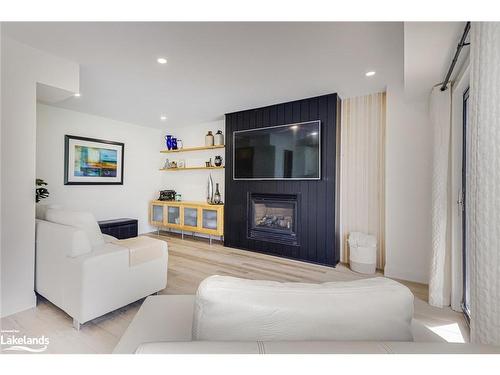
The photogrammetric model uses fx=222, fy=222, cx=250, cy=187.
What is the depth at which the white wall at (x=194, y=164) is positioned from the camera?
4.48 metres

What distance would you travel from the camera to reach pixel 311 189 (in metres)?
3.12

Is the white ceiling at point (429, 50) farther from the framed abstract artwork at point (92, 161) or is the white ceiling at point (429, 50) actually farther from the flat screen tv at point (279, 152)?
the framed abstract artwork at point (92, 161)

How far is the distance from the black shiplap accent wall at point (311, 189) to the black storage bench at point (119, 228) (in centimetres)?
211

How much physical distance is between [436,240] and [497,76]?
1666 mm

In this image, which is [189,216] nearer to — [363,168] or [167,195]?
[167,195]

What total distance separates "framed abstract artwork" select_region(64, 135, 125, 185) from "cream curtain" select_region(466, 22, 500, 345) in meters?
4.83

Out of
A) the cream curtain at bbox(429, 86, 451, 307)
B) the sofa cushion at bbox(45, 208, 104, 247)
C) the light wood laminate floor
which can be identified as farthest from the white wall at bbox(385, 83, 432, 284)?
the sofa cushion at bbox(45, 208, 104, 247)

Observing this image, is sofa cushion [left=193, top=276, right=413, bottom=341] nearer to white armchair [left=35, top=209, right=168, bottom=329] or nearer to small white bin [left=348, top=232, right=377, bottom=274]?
white armchair [left=35, top=209, right=168, bottom=329]

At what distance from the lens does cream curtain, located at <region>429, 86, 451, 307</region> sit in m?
2.00

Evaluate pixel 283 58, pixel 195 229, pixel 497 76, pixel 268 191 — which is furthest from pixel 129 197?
pixel 497 76

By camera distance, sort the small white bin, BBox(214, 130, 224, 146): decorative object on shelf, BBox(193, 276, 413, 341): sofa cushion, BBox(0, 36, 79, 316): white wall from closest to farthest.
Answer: BBox(193, 276, 413, 341): sofa cushion, BBox(0, 36, 79, 316): white wall, the small white bin, BBox(214, 130, 224, 146): decorative object on shelf

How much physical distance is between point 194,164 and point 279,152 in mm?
2209

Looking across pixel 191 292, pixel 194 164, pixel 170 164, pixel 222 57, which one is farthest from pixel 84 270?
pixel 170 164
